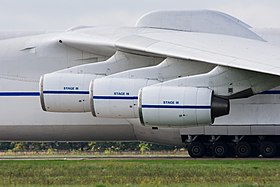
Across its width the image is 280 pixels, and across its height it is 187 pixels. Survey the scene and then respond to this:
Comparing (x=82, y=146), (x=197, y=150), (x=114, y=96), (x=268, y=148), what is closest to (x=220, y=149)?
(x=197, y=150)

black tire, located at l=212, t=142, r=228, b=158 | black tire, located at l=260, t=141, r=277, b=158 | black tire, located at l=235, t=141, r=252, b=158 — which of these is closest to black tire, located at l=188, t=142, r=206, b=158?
black tire, located at l=212, t=142, r=228, b=158

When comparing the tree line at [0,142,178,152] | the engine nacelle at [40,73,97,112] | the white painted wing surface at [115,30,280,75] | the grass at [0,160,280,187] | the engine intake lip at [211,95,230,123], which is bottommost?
the grass at [0,160,280,187]

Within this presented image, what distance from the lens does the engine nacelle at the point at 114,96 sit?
67.6ft

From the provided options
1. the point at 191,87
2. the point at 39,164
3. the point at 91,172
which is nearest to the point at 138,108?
the point at 191,87

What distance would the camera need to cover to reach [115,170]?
1647 cm

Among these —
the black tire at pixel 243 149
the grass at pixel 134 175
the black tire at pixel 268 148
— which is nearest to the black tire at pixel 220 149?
the black tire at pixel 243 149

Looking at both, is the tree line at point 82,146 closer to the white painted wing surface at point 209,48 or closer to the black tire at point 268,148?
the black tire at point 268,148

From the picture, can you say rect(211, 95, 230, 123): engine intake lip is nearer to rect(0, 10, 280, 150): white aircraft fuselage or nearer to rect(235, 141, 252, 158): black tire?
rect(235, 141, 252, 158): black tire

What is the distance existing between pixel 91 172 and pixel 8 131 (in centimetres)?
778

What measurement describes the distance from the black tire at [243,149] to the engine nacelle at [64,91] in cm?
398

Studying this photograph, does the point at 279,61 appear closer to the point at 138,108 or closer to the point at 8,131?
the point at 138,108

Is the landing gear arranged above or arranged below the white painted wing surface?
below

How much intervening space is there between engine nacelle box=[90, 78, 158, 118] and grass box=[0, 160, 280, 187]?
8.63ft

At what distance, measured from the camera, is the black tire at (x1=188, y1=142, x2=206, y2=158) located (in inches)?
882
